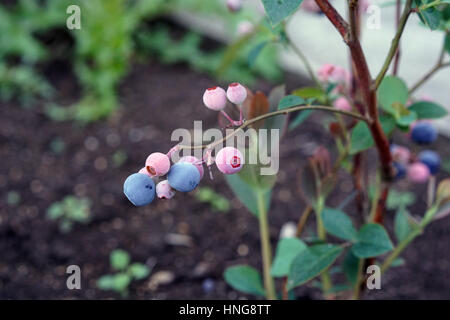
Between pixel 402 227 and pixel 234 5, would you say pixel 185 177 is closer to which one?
pixel 234 5

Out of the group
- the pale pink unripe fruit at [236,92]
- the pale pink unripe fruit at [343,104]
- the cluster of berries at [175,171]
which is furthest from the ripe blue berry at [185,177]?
the pale pink unripe fruit at [343,104]

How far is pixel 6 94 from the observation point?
212 centimetres

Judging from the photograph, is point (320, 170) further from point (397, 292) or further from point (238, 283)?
point (397, 292)

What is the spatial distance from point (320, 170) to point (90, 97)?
58.6 inches

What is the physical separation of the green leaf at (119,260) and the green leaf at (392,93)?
83 centimetres

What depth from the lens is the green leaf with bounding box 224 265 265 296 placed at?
102 cm

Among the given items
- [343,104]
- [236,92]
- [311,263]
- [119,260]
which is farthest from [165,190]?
[119,260]

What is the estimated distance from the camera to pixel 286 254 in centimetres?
92

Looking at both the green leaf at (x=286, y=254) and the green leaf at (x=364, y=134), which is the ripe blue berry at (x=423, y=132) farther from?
the green leaf at (x=286, y=254)

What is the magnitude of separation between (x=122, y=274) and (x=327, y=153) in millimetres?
667

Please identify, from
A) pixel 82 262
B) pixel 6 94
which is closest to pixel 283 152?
pixel 82 262

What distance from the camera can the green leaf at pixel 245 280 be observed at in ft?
3.34

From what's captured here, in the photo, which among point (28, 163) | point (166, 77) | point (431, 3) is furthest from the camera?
point (166, 77)
